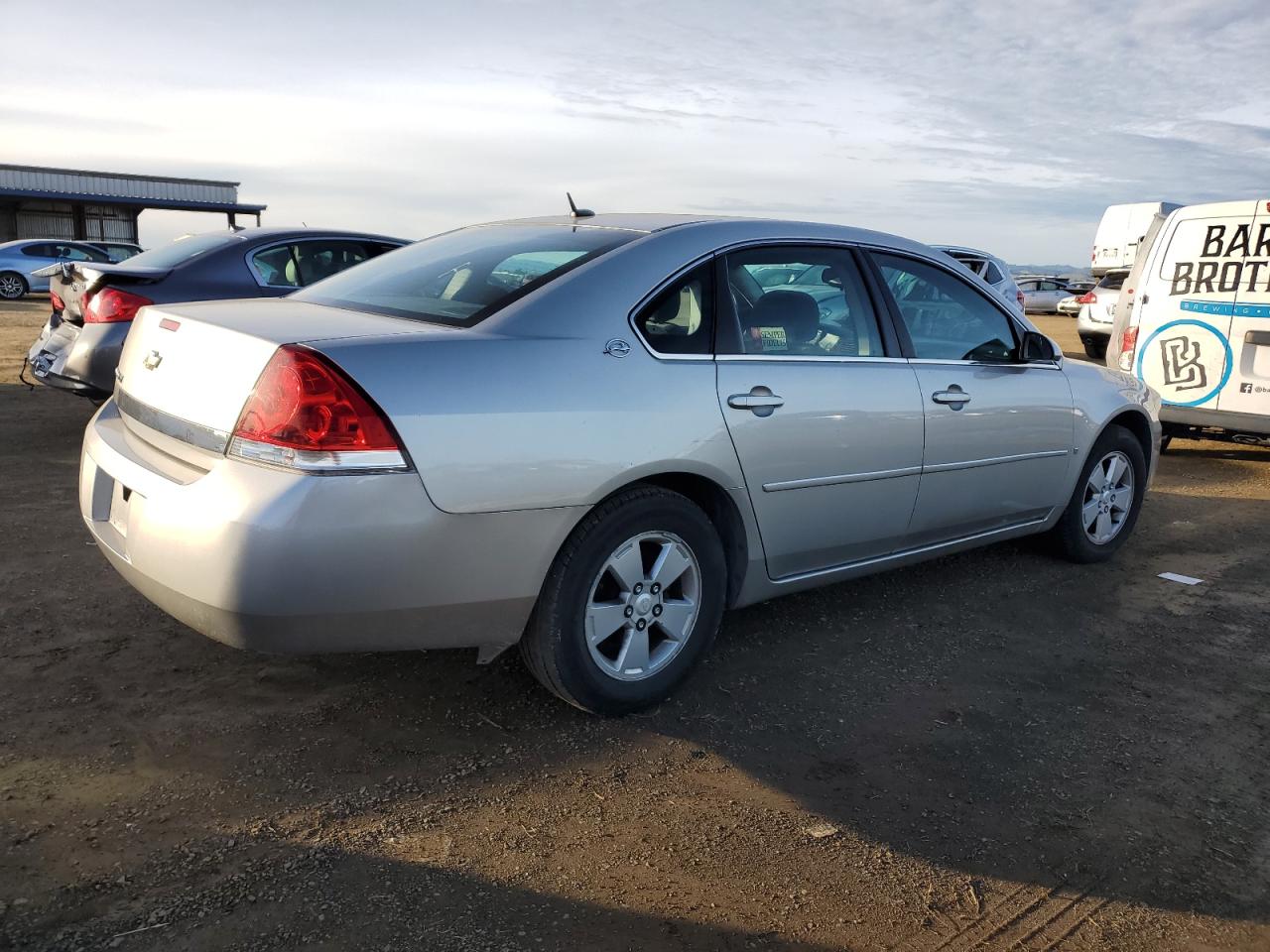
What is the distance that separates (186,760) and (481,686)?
96cm

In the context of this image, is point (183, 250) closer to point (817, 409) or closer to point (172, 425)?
point (172, 425)

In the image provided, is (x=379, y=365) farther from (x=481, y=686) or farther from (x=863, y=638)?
(x=863, y=638)

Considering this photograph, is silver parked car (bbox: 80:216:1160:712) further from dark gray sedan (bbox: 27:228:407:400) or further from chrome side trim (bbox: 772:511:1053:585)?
dark gray sedan (bbox: 27:228:407:400)

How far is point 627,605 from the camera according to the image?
344 centimetres

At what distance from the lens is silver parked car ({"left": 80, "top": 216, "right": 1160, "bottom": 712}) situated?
2857 mm

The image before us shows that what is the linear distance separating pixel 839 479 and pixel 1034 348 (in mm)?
1479

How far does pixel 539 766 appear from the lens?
3.21 meters

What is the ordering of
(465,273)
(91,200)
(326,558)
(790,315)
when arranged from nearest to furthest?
(326,558) < (465,273) < (790,315) < (91,200)

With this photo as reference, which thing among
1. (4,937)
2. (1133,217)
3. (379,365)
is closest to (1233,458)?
(379,365)

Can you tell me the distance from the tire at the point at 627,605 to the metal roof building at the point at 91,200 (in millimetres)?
41034

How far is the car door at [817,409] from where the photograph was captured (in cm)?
372

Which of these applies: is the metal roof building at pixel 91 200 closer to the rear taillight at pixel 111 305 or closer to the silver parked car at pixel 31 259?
the silver parked car at pixel 31 259

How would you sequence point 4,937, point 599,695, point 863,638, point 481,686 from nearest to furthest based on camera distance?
point 4,937 → point 599,695 → point 481,686 → point 863,638

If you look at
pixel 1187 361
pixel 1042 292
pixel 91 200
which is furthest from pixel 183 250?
pixel 91 200
